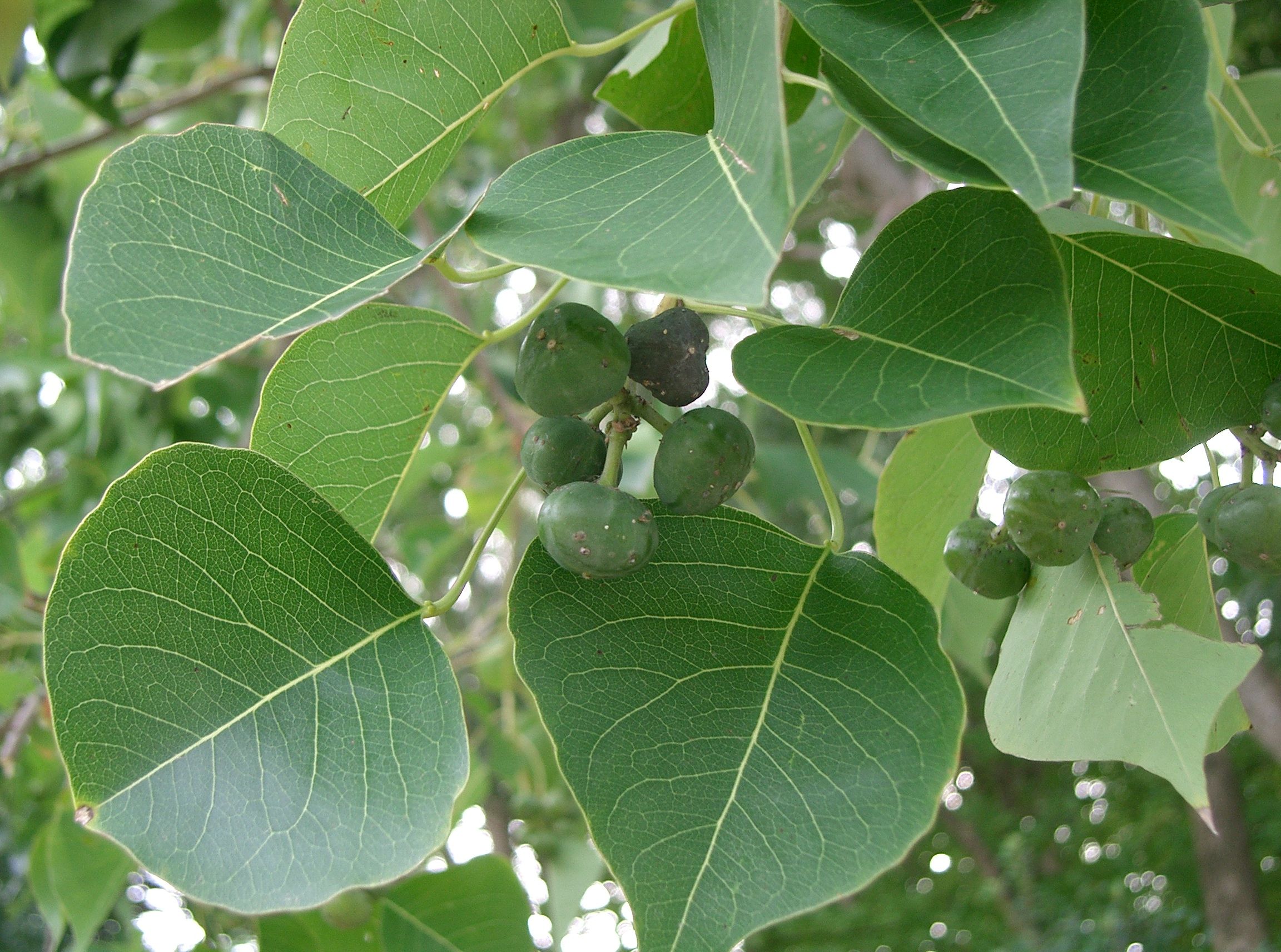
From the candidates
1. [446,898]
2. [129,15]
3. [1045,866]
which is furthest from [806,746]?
[1045,866]

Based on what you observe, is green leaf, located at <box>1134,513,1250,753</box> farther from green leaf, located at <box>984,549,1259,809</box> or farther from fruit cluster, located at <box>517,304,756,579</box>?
fruit cluster, located at <box>517,304,756,579</box>

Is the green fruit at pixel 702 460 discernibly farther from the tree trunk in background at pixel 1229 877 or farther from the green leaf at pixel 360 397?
the tree trunk in background at pixel 1229 877

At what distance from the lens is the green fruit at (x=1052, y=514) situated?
80cm

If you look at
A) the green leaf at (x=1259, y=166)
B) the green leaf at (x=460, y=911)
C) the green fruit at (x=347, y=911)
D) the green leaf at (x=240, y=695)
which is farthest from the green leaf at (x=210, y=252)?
the green fruit at (x=347, y=911)

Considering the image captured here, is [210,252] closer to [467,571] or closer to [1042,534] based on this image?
[467,571]

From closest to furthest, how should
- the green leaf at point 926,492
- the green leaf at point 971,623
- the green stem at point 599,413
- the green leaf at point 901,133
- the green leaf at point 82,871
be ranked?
the green leaf at point 901,133 → the green stem at point 599,413 → the green leaf at point 926,492 → the green leaf at point 971,623 → the green leaf at point 82,871

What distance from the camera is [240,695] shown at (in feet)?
2.39

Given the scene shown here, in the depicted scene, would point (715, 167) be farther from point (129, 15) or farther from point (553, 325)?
point (129, 15)

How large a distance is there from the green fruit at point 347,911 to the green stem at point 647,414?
117 centimetres

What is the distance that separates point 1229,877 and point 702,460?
7.93m

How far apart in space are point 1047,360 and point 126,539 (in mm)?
617

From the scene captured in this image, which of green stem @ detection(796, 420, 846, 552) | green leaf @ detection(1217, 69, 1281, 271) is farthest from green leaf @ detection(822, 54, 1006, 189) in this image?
green leaf @ detection(1217, 69, 1281, 271)

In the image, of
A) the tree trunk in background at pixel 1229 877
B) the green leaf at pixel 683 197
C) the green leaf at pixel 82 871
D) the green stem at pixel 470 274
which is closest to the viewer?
the green leaf at pixel 683 197

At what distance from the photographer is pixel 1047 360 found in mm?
583
